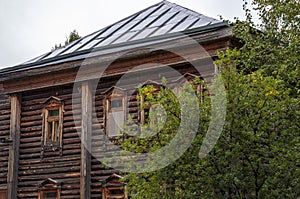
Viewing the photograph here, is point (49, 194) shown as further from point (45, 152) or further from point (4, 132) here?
point (4, 132)

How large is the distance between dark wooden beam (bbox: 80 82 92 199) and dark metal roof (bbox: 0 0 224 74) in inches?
45.4

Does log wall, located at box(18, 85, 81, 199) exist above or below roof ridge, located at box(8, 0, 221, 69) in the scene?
below

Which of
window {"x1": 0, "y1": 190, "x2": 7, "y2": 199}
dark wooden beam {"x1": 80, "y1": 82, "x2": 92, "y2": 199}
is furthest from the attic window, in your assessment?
window {"x1": 0, "y1": 190, "x2": 7, "y2": 199}

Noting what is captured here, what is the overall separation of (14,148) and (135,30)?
18.0ft

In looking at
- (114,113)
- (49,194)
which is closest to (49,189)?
(49,194)

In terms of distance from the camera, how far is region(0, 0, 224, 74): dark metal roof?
706 inches

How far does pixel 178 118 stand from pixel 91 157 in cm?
685

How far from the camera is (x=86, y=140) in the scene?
18.0 meters

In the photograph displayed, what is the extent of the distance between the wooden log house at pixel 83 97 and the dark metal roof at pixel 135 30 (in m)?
0.04

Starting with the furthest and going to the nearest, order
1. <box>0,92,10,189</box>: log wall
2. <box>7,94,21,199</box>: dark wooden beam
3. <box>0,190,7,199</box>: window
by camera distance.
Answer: <box>0,92,10,189</box>: log wall < <box>0,190,7,199</box>: window < <box>7,94,21,199</box>: dark wooden beam

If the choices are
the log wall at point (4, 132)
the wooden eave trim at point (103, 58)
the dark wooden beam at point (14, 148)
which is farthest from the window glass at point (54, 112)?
the log wall at point (4, 132)

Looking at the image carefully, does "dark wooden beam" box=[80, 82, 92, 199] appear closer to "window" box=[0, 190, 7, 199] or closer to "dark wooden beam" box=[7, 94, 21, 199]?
"dark wooden beam" box=[7, 94, 21, 199]

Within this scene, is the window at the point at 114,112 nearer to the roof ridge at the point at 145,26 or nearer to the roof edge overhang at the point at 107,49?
the roof edge overhang at the point at 107,49

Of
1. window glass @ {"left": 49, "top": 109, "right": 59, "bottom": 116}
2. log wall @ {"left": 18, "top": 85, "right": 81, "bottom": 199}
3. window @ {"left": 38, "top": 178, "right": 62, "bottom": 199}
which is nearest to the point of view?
log wall @ {"left": 18, "top": 85, "right": 81, "bottom": 199}
